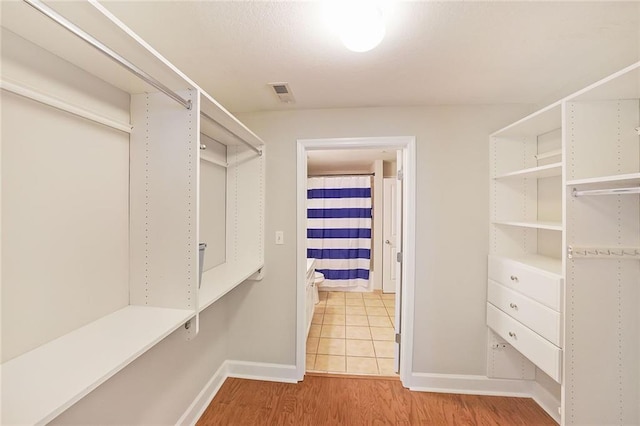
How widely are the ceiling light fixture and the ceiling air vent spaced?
69 cm

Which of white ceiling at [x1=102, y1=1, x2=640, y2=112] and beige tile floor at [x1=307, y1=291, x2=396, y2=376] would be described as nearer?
white ceiling at [x1=102, y1=1, x2=640, y2=112]

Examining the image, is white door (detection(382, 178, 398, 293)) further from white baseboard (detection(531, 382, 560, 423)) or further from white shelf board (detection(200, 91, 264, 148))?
white shelf board (detection(200, 91, 264, 148))

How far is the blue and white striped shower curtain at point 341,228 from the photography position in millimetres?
4473

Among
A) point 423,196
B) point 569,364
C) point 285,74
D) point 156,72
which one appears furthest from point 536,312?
point 156,72

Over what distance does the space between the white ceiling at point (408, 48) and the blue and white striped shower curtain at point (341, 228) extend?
2694mm

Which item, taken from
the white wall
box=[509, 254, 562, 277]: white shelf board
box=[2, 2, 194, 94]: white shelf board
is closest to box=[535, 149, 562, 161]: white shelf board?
the white wall

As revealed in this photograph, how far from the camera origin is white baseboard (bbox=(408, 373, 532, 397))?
1946 millimetres

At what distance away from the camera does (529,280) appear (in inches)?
60.4

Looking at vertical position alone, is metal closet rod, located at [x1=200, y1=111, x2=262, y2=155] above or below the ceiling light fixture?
below

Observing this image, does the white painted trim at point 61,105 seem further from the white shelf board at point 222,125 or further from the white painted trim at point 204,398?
the white painted trim at point 204,398

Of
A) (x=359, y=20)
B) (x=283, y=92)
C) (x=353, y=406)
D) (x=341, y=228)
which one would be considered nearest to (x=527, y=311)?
(x=353, y=406)

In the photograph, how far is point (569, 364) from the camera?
1287 mm

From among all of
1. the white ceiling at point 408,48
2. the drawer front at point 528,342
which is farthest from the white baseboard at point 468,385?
the white ceiling at point 408,48

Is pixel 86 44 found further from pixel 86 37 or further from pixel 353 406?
pixel 353 406
